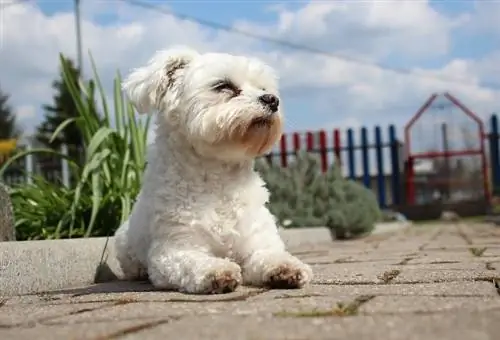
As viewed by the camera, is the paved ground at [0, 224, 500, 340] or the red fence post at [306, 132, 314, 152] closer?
the paved ground at [0, 224, 500, 340]

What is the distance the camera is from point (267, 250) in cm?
386

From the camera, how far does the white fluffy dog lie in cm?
381

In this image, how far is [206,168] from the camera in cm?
400

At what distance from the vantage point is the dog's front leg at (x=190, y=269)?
338cm

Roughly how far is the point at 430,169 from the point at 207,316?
1734 cm

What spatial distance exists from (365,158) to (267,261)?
15.8 metres

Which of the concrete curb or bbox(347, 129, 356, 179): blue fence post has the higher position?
bbox(347, 129, 356, 179): blue fence post

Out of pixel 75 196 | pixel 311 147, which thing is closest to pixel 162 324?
pixel 75 196

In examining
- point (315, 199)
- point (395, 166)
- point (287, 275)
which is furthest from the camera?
point (395, 166)

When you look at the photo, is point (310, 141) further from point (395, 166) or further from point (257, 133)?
point (257, 133)

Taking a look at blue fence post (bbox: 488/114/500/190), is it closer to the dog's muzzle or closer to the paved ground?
the paved ground

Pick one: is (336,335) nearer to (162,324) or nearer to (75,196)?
(162,324)

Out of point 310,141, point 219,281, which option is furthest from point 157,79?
point 310,141

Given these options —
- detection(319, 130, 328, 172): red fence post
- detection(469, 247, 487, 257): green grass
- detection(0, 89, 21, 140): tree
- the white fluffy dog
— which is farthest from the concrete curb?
detection(0, 89, 21, 140): tree
